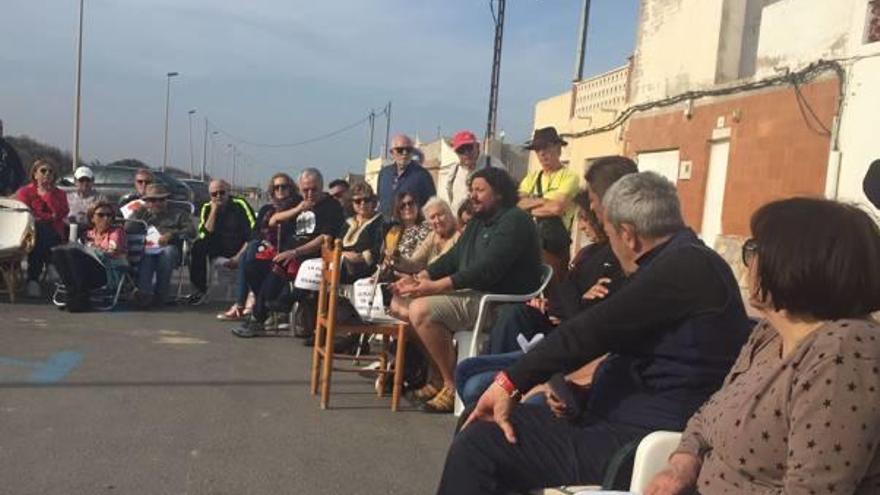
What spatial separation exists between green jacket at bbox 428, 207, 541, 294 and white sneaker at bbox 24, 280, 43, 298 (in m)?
6.19

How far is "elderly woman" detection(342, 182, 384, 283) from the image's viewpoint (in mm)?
6906

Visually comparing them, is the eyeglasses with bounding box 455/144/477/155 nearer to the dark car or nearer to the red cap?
the red cap

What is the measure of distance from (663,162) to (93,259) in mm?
10801

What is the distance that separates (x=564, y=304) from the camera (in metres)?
4.34

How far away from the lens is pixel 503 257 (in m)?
4.96

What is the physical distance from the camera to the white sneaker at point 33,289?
941 centimetres

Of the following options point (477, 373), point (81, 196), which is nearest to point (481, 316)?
point (477, 373)

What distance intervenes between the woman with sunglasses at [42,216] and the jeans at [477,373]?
7384 mm

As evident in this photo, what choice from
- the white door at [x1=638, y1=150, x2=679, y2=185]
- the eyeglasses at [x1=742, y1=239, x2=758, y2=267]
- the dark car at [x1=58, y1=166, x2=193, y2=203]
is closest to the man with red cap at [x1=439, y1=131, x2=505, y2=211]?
the eyeglasses at [x1=742, y1=239, x2=758, y2=267]

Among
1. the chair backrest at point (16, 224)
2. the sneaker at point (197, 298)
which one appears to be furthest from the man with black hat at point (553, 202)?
the chair backrest at point (16, 224)

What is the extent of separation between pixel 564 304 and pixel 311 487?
155 centimetres

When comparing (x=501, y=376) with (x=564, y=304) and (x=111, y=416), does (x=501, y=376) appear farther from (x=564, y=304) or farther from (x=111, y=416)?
(x=111, y=416)

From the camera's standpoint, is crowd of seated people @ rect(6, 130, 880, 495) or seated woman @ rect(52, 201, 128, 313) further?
seated woman @ rect(52, 201, 128, 313)

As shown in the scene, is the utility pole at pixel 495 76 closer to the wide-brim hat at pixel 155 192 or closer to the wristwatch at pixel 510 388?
the wide-brim hat at pixel 155 192
